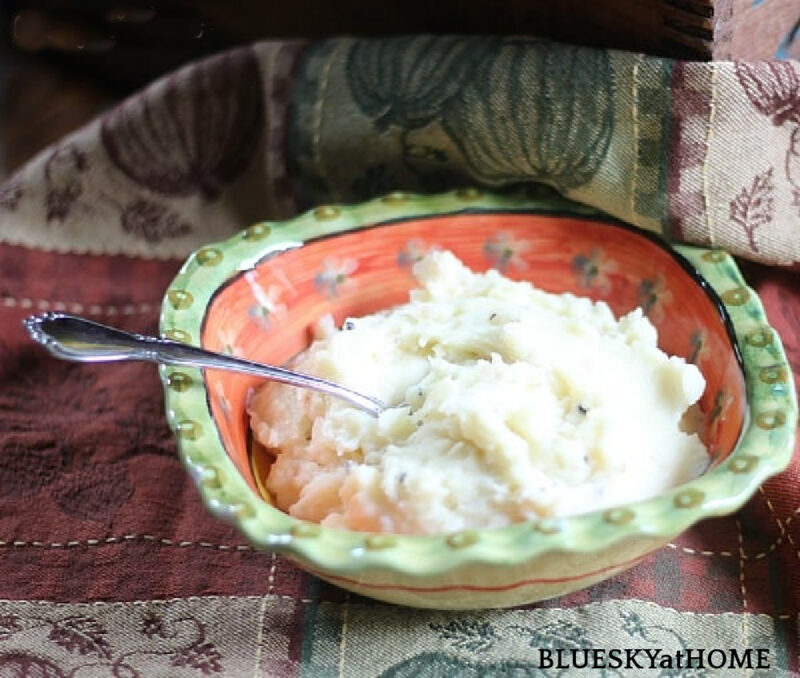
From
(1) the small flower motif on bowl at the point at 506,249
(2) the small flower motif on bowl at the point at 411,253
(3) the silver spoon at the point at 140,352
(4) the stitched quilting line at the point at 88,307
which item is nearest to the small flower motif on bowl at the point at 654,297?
(1) the small flower motif on bowl at the point at 506,249

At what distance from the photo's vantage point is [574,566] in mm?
794

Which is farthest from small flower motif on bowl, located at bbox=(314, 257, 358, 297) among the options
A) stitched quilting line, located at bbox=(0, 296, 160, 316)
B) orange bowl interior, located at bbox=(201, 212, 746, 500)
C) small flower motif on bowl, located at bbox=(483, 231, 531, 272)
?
stitched quilting line, located at bbox=(0, 296, 160, 316)

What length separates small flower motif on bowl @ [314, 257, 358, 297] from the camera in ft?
3.71

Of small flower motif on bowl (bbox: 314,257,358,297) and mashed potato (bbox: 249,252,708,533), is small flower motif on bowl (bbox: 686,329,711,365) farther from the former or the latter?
small flower motif on bowl (bbox: 314,257,358,297)

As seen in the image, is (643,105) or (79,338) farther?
(643,105)

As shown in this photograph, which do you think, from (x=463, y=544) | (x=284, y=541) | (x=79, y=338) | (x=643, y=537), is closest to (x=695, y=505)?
(x=643, y=537)

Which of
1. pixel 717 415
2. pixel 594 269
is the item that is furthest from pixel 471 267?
pixel 717 415

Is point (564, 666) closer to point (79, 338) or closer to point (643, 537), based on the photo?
point (643, 537)

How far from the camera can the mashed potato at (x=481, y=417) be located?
824mm

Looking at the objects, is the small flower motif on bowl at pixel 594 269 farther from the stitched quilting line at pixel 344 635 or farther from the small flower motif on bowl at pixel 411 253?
the stitched quilting line at pixel 344 635

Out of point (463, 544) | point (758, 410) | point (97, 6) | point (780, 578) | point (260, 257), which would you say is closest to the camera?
point (463, 544)

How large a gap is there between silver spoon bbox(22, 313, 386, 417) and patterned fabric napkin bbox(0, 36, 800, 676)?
184 mm

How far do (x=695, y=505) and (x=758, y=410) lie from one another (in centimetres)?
14

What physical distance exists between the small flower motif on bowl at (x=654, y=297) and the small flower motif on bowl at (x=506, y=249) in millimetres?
134
